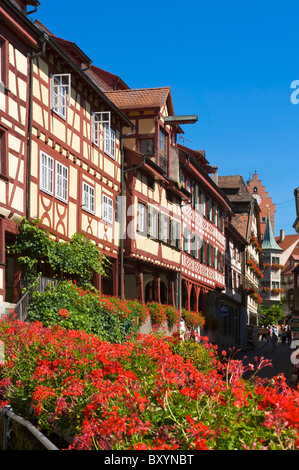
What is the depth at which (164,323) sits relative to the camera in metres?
27.3

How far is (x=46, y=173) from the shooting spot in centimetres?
1922

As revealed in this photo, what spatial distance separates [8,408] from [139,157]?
20162 mm

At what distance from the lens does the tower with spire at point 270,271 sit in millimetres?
123000

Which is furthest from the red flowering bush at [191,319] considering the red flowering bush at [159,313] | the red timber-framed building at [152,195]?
the red flowering bush at [159,313]

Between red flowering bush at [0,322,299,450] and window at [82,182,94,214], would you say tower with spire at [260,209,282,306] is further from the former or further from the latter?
red flowering bush at [0,322,299,450]

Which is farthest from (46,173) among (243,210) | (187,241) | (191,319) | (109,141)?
(243,210)

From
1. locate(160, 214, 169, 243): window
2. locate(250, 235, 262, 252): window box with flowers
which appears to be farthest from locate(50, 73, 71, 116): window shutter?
locate(250, 235, 262, 252): window box with flowers

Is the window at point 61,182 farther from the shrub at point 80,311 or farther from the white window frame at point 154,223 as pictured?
the white window frame at point 154,223

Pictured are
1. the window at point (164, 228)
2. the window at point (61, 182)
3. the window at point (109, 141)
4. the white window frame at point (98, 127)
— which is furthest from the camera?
the window at point (164, 228)

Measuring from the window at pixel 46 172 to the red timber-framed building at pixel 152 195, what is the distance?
23.2ft

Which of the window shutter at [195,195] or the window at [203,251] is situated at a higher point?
the window shutter at [195,195]

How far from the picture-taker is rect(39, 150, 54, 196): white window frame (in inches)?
740

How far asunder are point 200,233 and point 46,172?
20.7 meters
